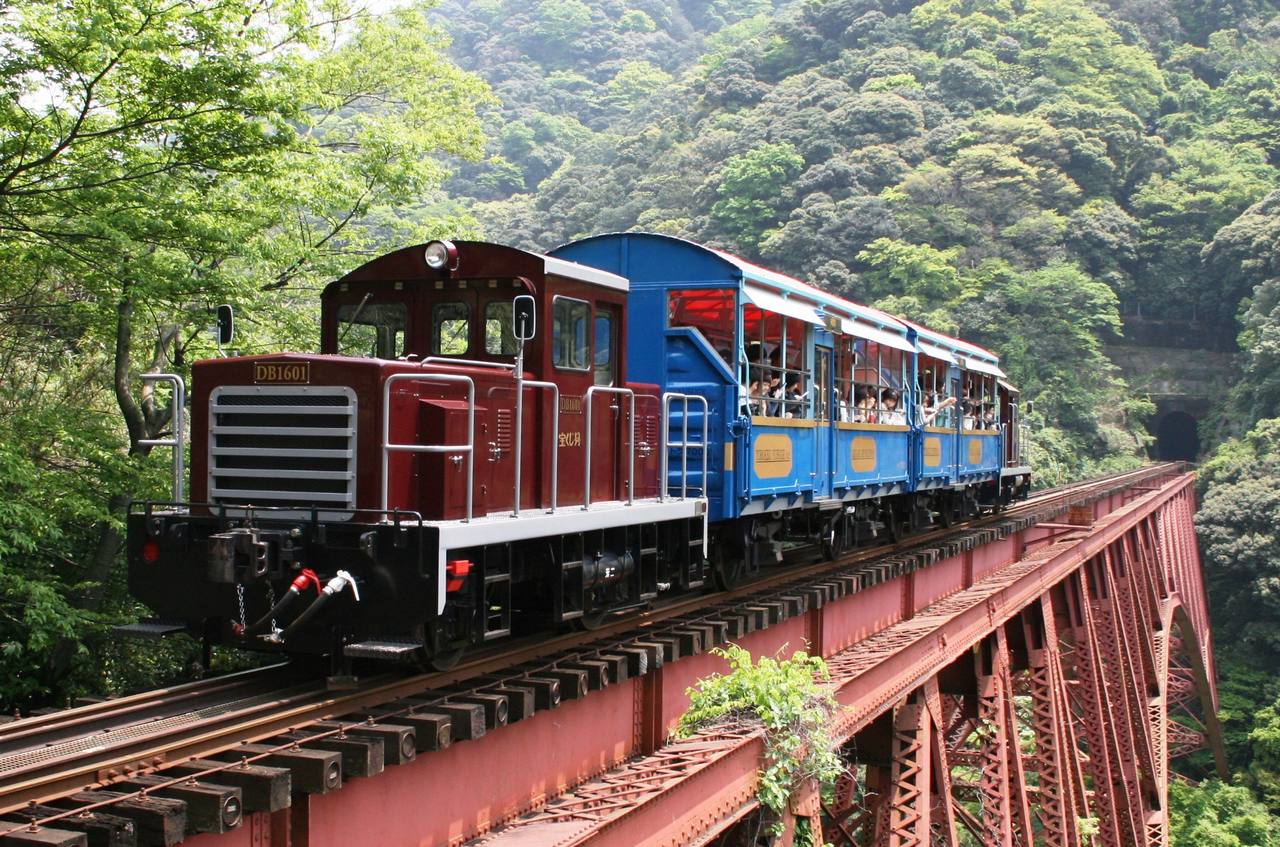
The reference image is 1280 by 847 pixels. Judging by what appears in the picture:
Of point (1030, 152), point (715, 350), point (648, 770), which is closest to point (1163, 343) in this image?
point (1030, 152)

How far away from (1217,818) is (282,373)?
3208 centimetres

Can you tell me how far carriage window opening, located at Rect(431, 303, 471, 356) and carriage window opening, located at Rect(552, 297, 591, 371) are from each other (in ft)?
2.17

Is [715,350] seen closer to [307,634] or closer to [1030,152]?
[307,634]

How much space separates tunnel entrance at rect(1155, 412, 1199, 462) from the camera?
66.1m

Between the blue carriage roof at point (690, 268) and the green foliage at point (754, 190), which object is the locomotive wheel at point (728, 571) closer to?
the blue carriage roof at point (690, 268)

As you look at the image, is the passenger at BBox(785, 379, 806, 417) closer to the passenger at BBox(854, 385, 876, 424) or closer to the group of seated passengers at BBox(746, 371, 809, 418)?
the group of seated passengers at BBox(746, 371, 809, 418)

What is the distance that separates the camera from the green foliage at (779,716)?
7332mm

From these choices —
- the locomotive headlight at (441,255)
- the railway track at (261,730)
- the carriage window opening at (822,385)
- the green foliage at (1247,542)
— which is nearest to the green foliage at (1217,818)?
the green foliage at (1247,542)

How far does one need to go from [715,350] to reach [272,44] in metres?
8.84

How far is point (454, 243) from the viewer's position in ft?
27.7

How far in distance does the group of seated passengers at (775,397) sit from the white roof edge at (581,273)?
2.59 metres

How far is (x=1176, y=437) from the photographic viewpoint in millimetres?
67000

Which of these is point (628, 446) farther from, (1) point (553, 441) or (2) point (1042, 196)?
(2) point (1042, 196)

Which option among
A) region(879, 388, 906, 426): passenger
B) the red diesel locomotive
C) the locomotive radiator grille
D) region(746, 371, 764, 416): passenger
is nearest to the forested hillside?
region(879, 388, 906, 426): passenger
